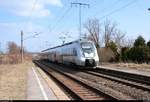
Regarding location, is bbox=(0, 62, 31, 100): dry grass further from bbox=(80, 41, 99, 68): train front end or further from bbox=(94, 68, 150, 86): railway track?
bbox=(80, 41, 99, 68): train front end

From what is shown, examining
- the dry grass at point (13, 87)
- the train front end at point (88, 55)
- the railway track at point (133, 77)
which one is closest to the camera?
the dry grass at point (13, 87)

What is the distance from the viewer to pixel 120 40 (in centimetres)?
9362

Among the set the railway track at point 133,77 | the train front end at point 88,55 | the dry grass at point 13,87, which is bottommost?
the dry grass at point 13,87

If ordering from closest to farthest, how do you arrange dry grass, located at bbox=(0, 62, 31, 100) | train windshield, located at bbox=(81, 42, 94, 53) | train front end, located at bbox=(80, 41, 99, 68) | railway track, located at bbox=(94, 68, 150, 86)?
dry grass, located at bbox=(0, 62, 31, 100), railway track, located at bbox=(94, 68, 150, 86), train front end, located at bbox=(80, 41, 99, 68), train windshield, located at bbox=(81, 42, 94, 53)

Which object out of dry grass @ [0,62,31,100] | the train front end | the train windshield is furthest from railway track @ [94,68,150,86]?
dry grass @ [0,62,31,100]

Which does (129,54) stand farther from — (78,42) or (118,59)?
(78,42)

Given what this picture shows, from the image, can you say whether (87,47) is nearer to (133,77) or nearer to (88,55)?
(88,55)

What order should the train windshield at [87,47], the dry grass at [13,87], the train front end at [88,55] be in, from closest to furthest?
the dry grass at [13,87] < the train front end at [88,55] < the train windshield at [87,47]

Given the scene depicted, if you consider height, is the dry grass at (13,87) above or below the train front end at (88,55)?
below

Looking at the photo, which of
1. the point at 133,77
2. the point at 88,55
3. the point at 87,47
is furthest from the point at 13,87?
the point at 87,47

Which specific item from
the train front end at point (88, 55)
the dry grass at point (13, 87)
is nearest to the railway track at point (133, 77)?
the train front end at point (88, 55)

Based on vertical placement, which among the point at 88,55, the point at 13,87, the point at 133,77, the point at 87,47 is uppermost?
the point at 87,47

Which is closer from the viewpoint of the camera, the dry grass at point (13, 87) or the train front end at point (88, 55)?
the dry grass at point (13, 87)

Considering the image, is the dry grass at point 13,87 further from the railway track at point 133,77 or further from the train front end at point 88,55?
the train front end at point 88,55
